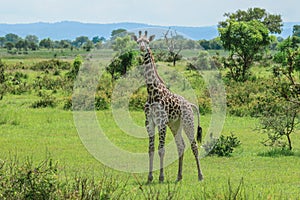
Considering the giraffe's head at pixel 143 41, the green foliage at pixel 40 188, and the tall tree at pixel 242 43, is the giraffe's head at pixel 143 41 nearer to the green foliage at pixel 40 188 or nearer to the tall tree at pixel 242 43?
the green foliage at pixel 40 188

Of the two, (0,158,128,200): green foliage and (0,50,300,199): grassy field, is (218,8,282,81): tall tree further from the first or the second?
(0,158,128,200): green foliage

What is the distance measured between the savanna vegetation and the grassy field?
28mm

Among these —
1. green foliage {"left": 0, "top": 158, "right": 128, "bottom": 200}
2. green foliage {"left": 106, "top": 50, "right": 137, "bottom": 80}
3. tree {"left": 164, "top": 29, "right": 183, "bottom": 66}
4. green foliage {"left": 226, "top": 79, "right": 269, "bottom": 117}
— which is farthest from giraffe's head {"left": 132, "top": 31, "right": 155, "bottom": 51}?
green foliage {"left": 106, "top": 50, "right": 137, "bottom": 80}

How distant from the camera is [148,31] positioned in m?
12.9

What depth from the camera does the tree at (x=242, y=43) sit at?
37.1m

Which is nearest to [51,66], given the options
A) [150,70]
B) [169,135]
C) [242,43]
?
[242,43]

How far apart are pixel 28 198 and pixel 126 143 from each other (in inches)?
424

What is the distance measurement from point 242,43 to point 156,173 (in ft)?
80.9

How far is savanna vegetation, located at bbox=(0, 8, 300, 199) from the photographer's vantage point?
28.7 ft

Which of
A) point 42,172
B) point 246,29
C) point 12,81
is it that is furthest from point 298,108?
point 12,81

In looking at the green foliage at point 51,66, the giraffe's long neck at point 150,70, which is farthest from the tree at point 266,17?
the giraffe's long neck at point 150,70

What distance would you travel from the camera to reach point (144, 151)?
17.5 meters

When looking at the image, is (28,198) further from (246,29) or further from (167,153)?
(246,29)

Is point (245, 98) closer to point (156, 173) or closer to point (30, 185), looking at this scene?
point (156, 173)
